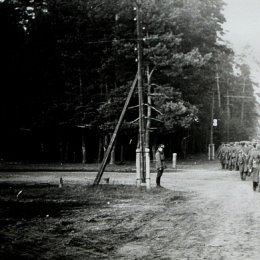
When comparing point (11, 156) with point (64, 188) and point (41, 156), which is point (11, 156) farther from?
point (64, 188)

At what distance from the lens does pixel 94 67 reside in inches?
1768

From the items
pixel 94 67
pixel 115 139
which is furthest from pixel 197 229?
pixel 94 67

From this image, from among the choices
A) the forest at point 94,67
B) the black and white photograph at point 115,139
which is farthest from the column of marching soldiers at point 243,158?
the forest at point 94,67

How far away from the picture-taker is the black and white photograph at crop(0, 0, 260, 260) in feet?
32.0

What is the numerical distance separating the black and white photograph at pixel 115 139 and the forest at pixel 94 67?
12 cm

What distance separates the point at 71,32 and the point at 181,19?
1021 centimetres

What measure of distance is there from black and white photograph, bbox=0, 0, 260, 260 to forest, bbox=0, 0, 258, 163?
0.40 ft

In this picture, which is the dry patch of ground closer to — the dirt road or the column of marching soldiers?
the dirt road

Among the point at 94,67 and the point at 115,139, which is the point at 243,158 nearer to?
the point at 115,139

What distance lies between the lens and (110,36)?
137ft

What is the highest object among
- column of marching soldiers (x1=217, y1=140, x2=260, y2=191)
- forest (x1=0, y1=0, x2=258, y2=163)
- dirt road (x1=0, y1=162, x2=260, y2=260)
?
forest (x1=0, y1=0, x2=258, y2=163)

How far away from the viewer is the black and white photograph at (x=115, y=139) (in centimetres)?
976

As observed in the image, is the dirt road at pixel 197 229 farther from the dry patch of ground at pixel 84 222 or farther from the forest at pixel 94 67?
the forest at pixel 94 67

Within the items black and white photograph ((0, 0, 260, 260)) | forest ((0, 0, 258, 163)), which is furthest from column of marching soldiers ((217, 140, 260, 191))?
forest ((0, 0, 258, 163))
